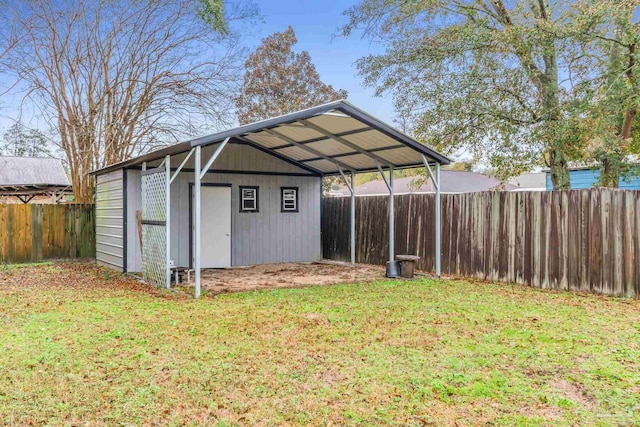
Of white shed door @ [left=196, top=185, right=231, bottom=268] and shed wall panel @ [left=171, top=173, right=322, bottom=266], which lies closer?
shed wall panel @ [left=171, top=173, right=322, bottom=266]

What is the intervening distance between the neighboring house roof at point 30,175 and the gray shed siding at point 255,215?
12012 millimetres

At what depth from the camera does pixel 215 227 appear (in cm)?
1115

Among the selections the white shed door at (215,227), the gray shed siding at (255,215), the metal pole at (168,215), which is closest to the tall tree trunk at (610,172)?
the gray shed siding at (255,215)

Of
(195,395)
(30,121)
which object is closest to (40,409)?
(195,395)

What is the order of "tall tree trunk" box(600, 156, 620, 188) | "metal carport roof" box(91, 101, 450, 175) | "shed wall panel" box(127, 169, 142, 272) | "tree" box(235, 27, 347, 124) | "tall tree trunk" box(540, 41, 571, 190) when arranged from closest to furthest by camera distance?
1. "metal carport roof" box(91, 101, 450, 175)
2. "tall tree trunk" box(600, 156, 620, 188)
3. "tall tree trunk" box(540, 41, 571, 190)
4. "shed wall panel" box(127, 169, 142, 272)
5. "tree" box(235, 27, 347, 124)

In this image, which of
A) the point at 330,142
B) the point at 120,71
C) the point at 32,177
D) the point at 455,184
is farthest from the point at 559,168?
the point at 32,177

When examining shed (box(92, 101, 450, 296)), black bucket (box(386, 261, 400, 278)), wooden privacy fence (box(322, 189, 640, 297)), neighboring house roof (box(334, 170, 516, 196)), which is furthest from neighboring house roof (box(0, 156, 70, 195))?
black bucket (box(386, 261, 400, 278))

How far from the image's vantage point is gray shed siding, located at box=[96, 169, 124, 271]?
10469 mm

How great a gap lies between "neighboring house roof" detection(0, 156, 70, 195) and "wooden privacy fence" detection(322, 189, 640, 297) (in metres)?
15.4

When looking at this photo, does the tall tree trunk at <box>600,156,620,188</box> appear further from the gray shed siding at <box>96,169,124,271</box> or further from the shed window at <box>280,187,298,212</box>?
the gray shed siding at <box>96,169,124,271</box>

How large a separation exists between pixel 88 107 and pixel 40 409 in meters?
13.3

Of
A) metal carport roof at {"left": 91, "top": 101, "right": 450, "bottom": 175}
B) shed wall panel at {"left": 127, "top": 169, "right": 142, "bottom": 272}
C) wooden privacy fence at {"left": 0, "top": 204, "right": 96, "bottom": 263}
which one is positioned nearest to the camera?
metal carport roof at {"left": 91, "top": 101, "right": 450, "bottom": 175}

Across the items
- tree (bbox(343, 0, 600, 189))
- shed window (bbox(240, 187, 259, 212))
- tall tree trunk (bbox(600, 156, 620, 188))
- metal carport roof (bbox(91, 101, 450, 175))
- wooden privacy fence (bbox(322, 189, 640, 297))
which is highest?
tree (bbox(343, 0, 600, 189))

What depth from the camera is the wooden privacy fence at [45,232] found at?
1227 centimetres
